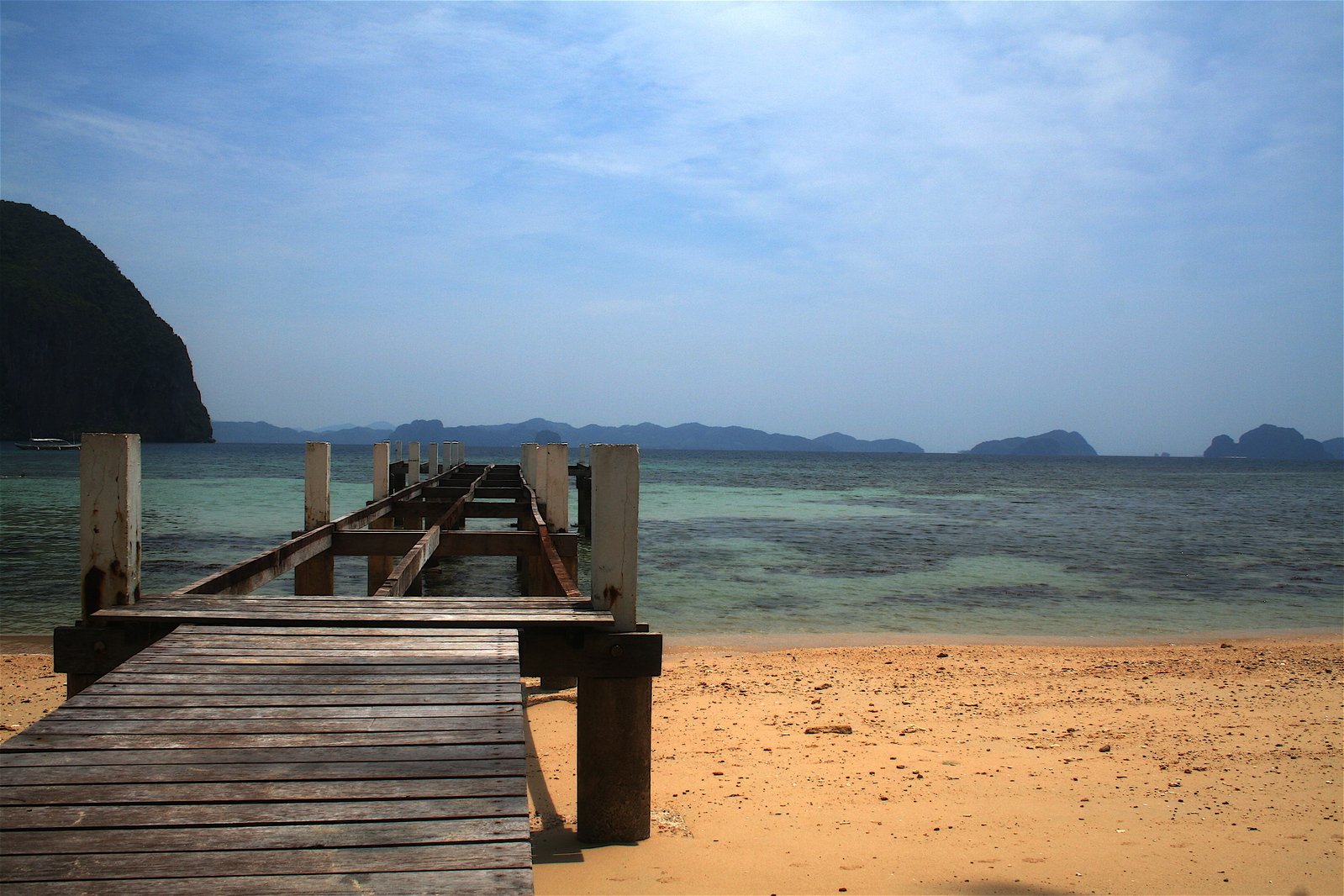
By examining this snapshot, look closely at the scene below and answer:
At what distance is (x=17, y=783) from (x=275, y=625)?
162 cm

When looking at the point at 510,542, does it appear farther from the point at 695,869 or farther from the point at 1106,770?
the point at 1106,770

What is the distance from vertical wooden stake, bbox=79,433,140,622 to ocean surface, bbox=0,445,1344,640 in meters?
9.74

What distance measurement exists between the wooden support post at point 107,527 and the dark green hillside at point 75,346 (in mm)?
105509

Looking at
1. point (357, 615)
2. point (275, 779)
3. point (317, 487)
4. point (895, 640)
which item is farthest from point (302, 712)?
point (895, 640)

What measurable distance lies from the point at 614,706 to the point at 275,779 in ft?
7.21

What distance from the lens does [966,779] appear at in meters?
6.26

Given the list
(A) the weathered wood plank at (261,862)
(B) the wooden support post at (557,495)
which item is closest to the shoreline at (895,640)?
(B) the wooden support post at (557,495)

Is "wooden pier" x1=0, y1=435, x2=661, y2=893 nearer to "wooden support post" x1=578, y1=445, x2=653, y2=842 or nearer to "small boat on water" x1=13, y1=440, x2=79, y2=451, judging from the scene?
"wooden support post" x1=578, y1=445, x2=653, y2=842

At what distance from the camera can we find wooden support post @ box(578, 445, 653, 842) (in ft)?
15.0

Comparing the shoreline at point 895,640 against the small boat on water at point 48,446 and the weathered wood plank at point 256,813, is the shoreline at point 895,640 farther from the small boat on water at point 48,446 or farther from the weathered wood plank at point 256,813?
the small boat on water at point 48,446

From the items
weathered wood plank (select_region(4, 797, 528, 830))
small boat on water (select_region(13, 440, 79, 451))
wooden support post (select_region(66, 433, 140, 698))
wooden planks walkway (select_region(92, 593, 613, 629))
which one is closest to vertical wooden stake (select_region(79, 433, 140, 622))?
wooden support post (select_region(66, 433, 140, 698))

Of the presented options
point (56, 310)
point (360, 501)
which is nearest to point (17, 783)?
point (360, 501)

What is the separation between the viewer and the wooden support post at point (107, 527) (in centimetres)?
429

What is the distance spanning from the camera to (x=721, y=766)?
6570 mm
